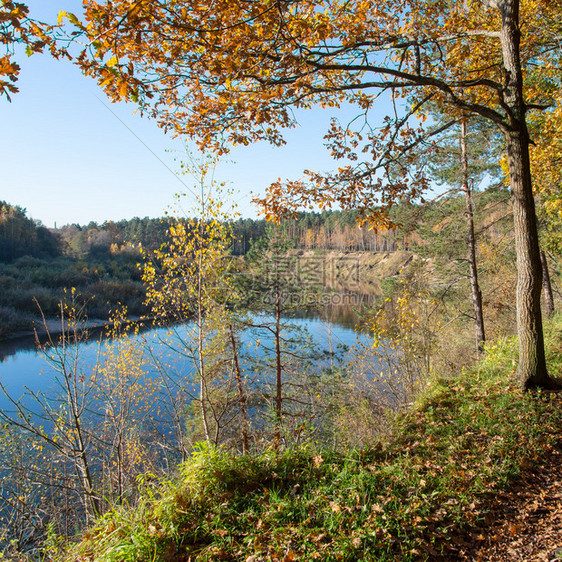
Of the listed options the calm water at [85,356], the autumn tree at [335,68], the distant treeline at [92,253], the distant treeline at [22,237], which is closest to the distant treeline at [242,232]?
the distant treeline at [92,253]

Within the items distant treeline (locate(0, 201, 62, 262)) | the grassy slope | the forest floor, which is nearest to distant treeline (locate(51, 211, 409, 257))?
distant treeline (locate(0, 201, 62, 262))

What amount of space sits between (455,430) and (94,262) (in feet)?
180

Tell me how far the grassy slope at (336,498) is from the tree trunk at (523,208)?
2.06ft

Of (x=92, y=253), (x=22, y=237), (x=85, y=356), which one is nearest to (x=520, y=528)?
(x=85, y=356)

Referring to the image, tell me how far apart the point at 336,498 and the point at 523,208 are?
3.98m

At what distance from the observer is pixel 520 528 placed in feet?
8.38

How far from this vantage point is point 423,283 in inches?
476

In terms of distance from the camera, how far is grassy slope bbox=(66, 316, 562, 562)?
7.88 ft

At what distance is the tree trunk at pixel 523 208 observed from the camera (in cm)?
427

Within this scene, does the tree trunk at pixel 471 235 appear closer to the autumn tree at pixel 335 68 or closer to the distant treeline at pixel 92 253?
the distant treeline at pixel 92 253

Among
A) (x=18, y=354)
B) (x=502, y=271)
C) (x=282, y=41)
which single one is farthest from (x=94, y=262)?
(x=282, y=41)

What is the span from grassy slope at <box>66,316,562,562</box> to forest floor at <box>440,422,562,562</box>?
9 cm

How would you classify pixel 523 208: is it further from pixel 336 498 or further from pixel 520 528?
pixel 336 498

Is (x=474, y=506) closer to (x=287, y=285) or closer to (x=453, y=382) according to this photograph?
(x=453, y=382)
